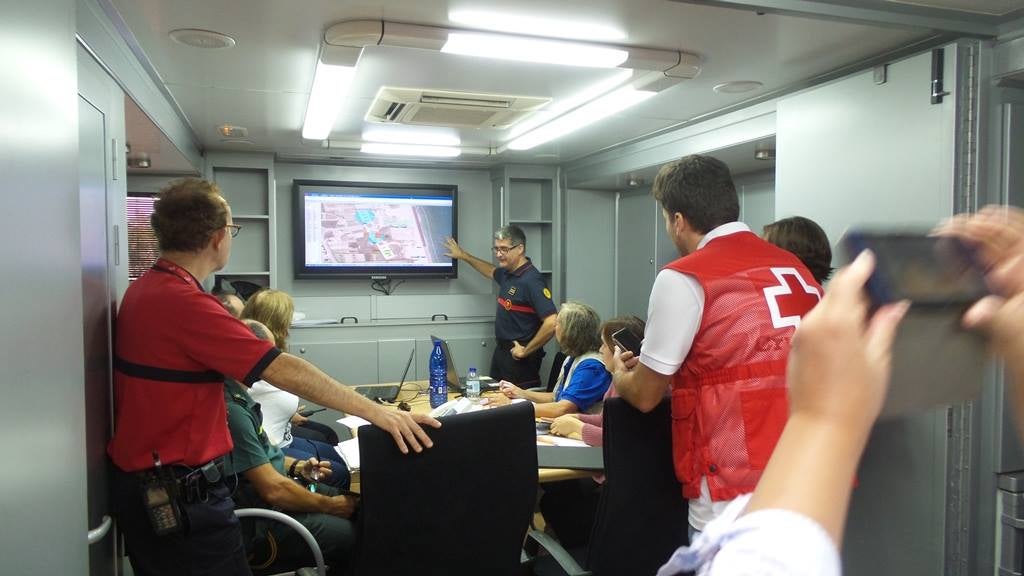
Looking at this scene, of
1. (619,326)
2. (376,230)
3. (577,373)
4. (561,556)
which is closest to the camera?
(561,556)

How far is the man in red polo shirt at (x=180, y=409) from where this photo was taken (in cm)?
176

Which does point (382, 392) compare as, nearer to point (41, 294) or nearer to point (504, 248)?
point (504, 248)

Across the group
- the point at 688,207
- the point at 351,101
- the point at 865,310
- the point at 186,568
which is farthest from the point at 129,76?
the point at 865,310

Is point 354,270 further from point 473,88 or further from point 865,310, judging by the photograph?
point 865,310

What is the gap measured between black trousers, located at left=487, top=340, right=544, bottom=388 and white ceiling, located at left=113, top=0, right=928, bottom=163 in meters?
2.07

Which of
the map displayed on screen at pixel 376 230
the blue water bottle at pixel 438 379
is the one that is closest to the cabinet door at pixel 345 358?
the map displayed on screen at pixel 376 230

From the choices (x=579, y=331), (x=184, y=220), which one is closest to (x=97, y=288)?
(x=184, y=220)

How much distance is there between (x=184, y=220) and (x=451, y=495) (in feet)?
3.70

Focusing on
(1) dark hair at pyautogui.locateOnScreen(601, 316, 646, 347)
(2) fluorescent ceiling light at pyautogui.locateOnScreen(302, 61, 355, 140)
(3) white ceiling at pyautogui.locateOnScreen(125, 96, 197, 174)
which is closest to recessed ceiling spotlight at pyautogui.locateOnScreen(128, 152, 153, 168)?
(3) white ceiling at pyautogui.locateOnScreen(125, 96, 197, 174)

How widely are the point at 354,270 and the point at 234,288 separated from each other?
3.21 feet

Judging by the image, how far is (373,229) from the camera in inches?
224

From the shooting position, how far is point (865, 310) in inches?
18.9

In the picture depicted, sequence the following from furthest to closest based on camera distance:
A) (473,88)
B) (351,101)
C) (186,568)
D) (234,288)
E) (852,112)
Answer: (234,288) < (351,101) < (473,88) < (852,112) < (186,568)

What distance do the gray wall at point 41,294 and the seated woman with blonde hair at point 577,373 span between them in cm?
218
